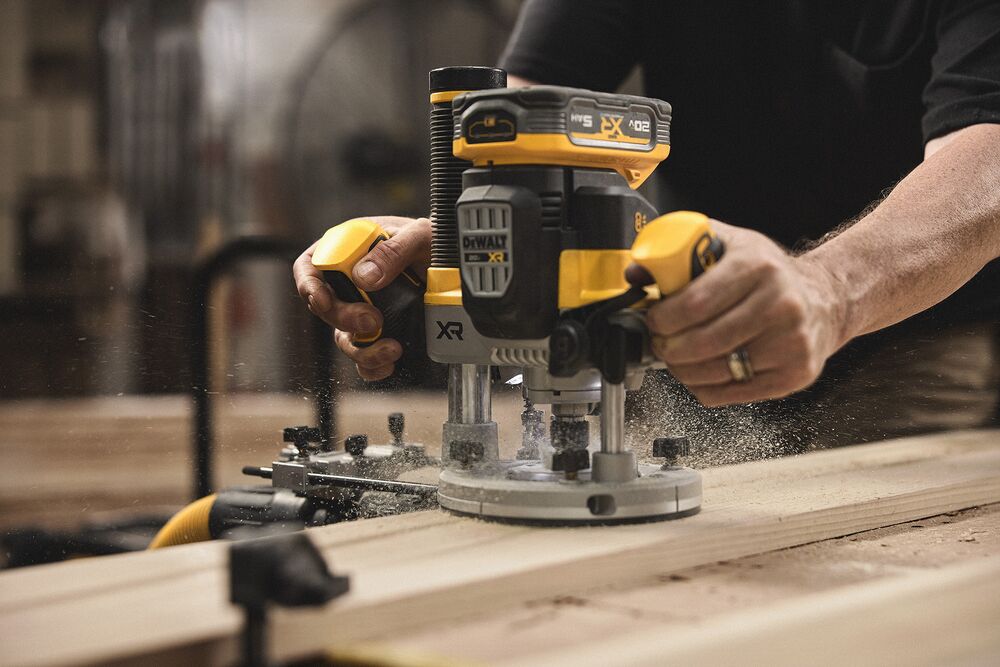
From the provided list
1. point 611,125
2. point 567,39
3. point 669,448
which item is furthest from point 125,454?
point 611,125

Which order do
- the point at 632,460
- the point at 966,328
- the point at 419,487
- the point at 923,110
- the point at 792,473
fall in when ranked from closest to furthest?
the point at 632,460 < the point at 419,487 < the point at 792,473 < the point at 923,110 < the point at 966,328

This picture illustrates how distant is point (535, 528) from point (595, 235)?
0.29 m

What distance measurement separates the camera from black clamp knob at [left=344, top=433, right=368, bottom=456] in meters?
1.40

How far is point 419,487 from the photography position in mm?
1277

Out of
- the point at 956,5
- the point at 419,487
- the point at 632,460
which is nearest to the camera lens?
the point at 632,460

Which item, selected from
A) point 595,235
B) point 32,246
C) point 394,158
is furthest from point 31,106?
point 595,235

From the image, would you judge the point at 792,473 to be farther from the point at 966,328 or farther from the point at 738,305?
the point at 966,328

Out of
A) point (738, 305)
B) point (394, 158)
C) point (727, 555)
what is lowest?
point (727, 555)

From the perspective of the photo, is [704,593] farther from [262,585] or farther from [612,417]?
[262,585]

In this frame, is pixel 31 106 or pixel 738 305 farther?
pixel 31 106

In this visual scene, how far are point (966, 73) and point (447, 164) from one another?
0.75 m

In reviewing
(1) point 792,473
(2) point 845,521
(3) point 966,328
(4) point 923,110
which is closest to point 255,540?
(2) point 845,521

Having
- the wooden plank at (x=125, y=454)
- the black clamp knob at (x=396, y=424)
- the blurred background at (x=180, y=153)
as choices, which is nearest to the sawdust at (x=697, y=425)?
the black clamp knob at (x=396, y=424)

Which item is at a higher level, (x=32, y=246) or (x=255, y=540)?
(x=32, y=246)
